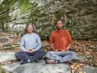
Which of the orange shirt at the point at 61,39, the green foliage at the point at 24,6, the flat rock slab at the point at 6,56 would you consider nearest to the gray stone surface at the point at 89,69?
the orange shirt at the point at 61,39

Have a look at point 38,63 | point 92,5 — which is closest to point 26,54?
point 38,63

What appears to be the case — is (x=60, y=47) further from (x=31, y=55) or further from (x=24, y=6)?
(x=24, y=6)

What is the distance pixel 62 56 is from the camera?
7.54m

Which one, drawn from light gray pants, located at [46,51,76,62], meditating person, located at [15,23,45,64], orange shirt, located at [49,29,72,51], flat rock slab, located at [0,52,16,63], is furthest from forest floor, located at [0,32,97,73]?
orange shirt, located at [49,29,72,51]

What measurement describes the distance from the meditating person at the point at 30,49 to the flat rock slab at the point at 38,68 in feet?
0.96

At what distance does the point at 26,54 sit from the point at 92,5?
448 cm

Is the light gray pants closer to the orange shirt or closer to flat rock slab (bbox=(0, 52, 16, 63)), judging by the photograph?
the orange shirt

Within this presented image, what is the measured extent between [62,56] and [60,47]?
1.29 feet

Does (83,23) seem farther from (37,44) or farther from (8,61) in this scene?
(8,61)

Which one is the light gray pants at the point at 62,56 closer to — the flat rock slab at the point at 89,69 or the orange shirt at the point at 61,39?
the orange shirt at the point at 61,39

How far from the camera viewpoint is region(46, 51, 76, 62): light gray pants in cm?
731

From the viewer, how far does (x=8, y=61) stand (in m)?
7.82

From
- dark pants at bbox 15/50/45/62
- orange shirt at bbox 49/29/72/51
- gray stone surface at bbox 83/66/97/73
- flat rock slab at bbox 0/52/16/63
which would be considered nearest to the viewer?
gray stone surface at bbox 83/66/97/73

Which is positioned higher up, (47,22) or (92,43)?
(47,22)
